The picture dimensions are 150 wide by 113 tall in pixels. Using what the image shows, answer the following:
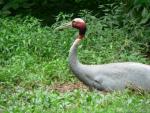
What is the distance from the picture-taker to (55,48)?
41.4 feet

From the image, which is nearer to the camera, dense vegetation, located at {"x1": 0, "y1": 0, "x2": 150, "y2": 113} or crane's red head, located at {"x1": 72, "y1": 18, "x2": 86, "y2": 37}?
dense vegetation, located at {"x1": 0, "y1": 0, "x2": 150, "y2": 113}

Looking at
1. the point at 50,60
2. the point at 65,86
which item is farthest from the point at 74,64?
the point at 50,60

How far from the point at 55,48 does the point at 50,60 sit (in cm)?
45

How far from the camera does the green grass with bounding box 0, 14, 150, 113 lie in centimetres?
812

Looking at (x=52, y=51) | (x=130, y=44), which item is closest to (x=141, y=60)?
(x=130, y=44)

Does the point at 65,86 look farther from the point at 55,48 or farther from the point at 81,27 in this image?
the point at 55,48

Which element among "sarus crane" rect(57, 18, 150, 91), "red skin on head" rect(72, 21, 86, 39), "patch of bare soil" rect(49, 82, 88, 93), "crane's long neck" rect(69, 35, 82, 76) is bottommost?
"patch of bare soil" rect(49, 82, 88, 93)

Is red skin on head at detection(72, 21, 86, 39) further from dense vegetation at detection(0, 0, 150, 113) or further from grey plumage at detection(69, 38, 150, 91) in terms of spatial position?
grey plumage at detection(69, 38, 150, 91)

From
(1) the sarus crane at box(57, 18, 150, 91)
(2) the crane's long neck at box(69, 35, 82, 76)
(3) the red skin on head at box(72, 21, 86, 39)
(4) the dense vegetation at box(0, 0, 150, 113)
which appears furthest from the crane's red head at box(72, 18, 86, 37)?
(1) the sarus crane at box(57, 18, 150, 91)

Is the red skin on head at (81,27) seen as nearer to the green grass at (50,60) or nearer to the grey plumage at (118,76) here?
the green grass at (50,60)

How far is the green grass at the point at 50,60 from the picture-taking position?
26.7ft

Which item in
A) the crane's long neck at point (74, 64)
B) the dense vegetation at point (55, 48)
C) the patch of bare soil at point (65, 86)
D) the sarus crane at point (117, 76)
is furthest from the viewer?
the patch of bare soil at point (65, 86)

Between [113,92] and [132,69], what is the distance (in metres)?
0.64

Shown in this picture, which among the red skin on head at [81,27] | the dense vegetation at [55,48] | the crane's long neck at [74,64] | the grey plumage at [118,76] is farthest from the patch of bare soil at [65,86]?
the grey plumage at [118,76]
